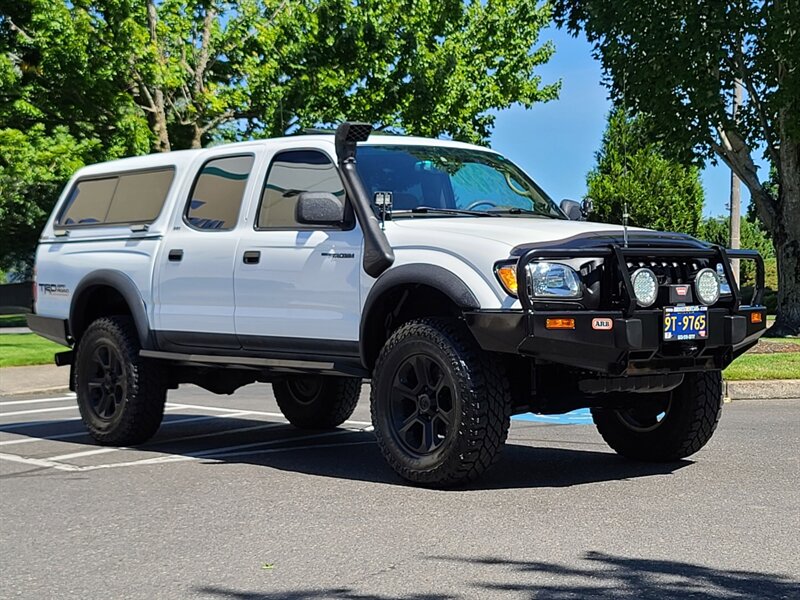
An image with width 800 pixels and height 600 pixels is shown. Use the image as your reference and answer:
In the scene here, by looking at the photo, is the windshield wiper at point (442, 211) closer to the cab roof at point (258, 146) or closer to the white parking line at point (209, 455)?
the cab roof at point (258, 146)

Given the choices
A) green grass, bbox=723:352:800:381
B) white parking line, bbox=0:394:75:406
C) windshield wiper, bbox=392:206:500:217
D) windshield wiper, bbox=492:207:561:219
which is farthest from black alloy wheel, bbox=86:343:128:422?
green grass, bbox=723:352:800:381

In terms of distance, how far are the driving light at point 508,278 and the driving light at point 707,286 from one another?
1.07 metres

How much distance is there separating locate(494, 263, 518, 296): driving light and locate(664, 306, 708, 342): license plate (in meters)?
0.84

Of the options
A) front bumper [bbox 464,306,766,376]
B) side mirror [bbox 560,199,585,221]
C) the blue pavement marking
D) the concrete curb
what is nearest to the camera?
front bumper [bbox 464,306,766,376]

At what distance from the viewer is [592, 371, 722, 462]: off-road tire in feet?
24.9

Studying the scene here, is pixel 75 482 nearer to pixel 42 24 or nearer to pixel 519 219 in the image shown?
pixel 519 219

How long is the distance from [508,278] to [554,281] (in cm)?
25

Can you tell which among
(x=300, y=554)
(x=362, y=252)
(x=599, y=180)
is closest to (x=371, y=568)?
(x=300, y=554)

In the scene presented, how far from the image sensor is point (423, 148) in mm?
8305

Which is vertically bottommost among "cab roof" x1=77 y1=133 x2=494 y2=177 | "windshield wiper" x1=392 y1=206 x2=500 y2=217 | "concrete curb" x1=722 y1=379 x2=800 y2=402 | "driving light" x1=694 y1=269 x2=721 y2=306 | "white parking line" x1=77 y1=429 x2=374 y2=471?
"white parking line" x1=77 y1=429 x2=374 y2=471

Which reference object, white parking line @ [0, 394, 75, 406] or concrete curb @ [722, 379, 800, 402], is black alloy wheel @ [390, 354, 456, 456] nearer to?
concrete curb @ [722, 379, 800, 402]

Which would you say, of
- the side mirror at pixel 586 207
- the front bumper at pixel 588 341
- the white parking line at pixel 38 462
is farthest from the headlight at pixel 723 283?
the white parking line at pixel 38 462

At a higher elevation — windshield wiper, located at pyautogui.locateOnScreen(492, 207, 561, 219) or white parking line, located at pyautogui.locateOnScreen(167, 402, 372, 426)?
windshield wiper, located at pyautogui.locateOnScreen(492, 207, 561, 219)

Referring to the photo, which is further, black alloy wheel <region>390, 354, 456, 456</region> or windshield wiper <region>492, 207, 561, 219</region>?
windshield wiper <region>492, 207, 561, 219</region>
